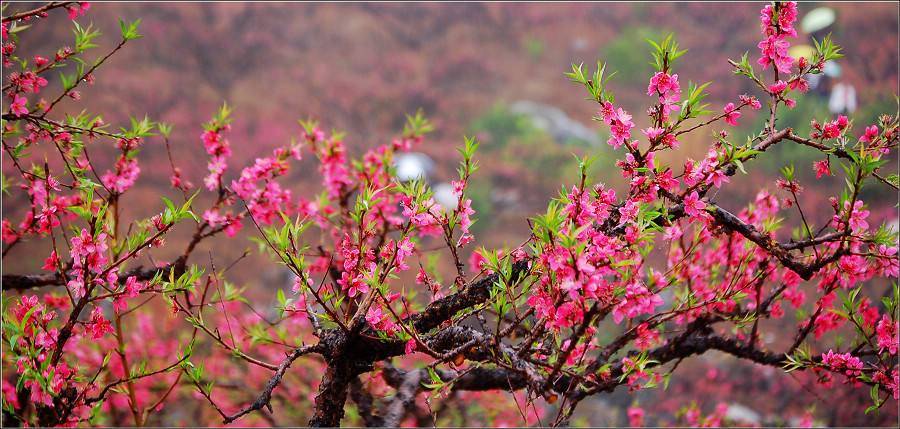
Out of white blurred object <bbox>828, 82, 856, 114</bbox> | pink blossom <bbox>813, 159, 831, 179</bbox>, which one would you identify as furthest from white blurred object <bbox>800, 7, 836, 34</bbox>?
pink blossom <bbox>813, 159, 831, 179</bbox>

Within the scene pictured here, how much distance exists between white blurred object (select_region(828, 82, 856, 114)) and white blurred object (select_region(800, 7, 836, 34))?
115 cm

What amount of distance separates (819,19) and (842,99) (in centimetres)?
171

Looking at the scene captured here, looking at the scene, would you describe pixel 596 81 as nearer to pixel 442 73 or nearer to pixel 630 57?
pixel 630 57

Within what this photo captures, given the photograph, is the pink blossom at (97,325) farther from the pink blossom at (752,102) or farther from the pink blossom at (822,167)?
the pink blossom at (822,167)

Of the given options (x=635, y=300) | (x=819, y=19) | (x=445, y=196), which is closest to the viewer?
(x=635, y=300)

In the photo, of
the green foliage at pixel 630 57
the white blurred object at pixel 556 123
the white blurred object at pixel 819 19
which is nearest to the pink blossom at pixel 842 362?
the white blurred object at pixel 819 19

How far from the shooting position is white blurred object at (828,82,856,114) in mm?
7875

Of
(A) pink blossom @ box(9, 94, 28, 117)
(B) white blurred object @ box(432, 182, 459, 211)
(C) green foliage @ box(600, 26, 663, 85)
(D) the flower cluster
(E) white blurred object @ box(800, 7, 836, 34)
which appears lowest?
(D) the flower cluster

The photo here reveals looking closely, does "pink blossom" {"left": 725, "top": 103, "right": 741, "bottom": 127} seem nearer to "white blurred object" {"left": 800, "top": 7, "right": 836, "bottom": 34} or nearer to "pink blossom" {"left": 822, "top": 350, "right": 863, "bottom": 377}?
"pink blossom" {"left": 822, "top": 350, "right": 863, "bottom": 377}

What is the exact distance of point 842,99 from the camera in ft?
26.2

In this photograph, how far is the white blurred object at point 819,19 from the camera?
29.2 ft

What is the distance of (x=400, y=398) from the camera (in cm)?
237

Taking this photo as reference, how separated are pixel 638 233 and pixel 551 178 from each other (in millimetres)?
9155

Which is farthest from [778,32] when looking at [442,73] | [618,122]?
[442,73]
